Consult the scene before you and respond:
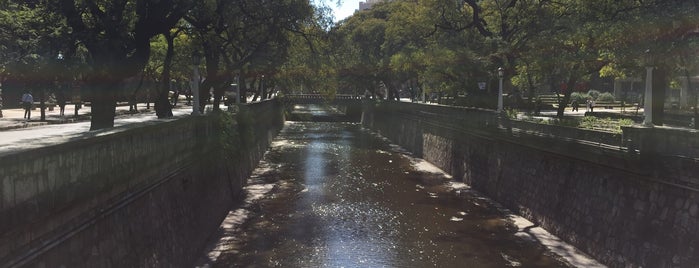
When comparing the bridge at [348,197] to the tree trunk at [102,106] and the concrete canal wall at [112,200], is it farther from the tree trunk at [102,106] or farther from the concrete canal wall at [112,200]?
the tree trunk at [102,106]

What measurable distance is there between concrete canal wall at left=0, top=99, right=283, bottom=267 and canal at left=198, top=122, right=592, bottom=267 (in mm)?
1702

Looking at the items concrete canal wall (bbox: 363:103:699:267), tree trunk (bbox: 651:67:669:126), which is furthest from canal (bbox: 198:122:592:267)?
tree trunk (bbox: 651:67:669:126)

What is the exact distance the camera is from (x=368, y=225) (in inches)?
720

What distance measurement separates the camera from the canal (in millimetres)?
14612

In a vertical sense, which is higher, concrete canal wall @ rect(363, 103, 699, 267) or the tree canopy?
the tree canopy

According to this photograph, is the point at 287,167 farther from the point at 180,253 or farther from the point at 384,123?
the point at 384,123

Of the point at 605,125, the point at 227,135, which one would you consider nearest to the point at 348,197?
the point at 227,135

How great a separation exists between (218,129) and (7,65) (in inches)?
291

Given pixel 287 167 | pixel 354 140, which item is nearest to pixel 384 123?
pixel 354 140

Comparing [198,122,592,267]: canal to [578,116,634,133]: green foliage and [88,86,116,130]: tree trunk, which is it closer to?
[578,116,634,133]: green foliage

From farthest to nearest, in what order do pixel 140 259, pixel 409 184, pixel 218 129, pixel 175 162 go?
1. pixel 409 184
2. pixel 218 129
3. pixel 175 162
4. pixel 140 259

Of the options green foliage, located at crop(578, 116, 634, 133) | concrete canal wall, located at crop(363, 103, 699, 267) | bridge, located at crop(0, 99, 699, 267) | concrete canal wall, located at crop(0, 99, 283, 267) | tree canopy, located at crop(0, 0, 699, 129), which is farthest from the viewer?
green foliage, located at crop(578, 116, 634, 133)

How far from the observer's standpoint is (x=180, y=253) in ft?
41.2

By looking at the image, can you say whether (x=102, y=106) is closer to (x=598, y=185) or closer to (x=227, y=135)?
(x=227, y=135)
